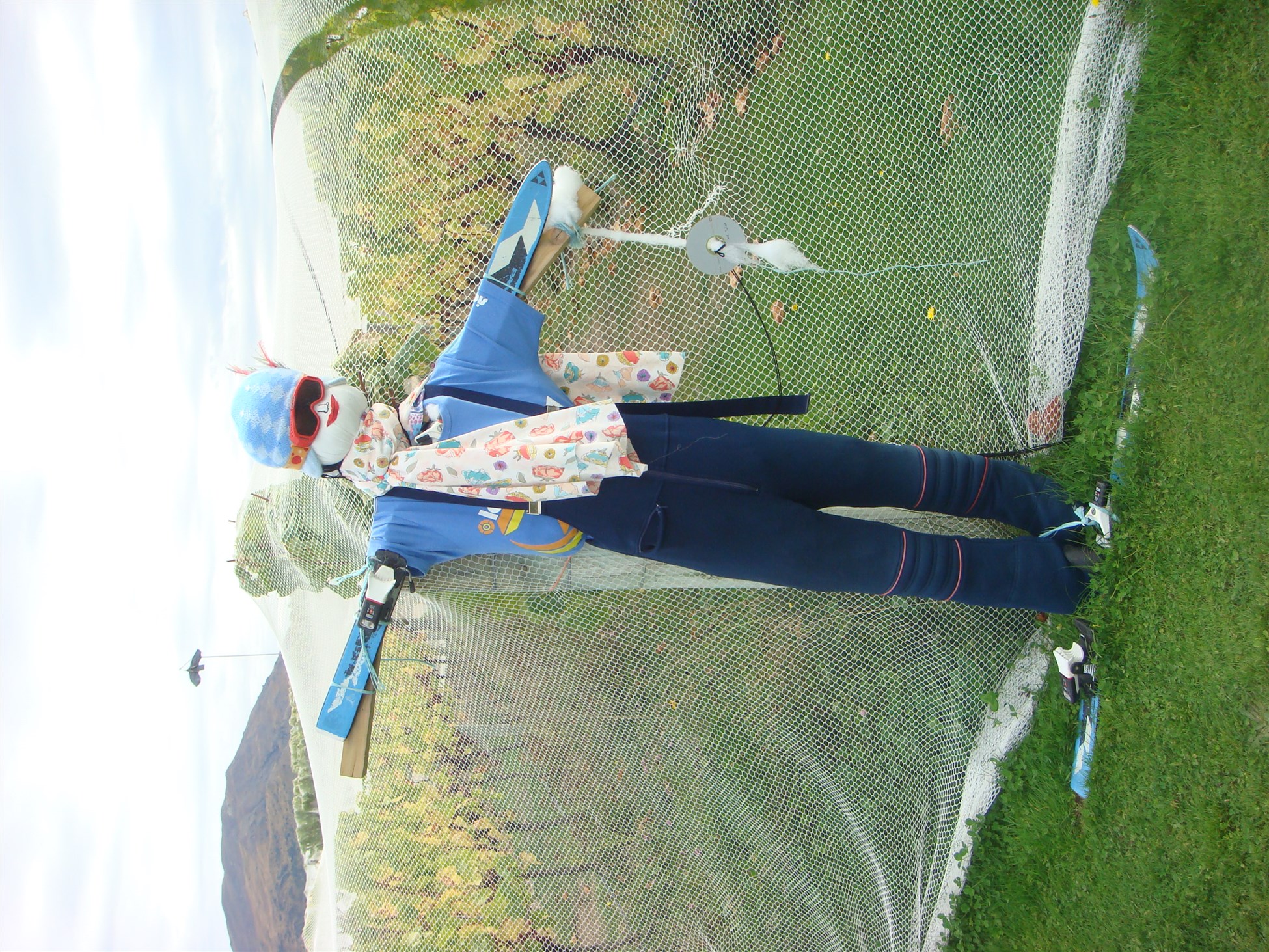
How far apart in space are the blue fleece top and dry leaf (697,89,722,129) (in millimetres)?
1054

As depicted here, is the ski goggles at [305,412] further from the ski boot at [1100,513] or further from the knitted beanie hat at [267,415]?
the ski boot at [1100,513]

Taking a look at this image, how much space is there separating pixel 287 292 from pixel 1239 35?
313 cm

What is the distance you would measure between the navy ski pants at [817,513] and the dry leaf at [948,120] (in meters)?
1.19

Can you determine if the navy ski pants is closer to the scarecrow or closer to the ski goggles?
the scarecrow

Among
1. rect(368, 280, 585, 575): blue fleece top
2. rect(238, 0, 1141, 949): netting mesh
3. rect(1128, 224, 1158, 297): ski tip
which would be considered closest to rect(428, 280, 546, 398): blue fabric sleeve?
rect(368, 280, 585, 575): blue fleece top

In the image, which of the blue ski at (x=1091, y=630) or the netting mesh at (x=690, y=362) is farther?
the netting mesh at (x=690, y=362)

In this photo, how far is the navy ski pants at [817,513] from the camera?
195cm

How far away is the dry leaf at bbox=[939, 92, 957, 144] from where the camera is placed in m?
2.55

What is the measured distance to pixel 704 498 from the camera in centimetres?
196

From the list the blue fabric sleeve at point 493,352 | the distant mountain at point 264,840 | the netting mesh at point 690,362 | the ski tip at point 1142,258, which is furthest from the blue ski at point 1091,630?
the distant mountain at point 264,840

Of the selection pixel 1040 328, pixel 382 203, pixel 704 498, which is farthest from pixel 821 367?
pixel 382 203

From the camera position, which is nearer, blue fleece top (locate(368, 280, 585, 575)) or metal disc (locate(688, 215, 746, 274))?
blue fleece top (locate(368, 280, 585, 575))

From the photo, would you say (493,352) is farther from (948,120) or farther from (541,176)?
(948,120)

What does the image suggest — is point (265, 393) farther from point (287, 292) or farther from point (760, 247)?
point (760, 247)
